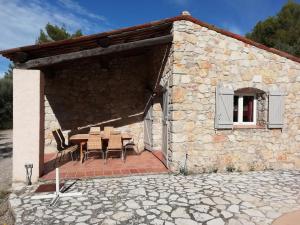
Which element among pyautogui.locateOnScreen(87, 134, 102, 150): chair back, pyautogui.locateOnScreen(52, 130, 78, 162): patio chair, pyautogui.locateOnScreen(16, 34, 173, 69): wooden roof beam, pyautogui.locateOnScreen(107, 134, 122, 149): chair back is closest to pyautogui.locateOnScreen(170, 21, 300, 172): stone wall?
pyautogui.locateOnScreen(16, 34, 173, 69): wooden roof beam

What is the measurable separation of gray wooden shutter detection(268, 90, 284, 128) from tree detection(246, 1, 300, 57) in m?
11.8

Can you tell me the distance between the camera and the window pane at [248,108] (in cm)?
635

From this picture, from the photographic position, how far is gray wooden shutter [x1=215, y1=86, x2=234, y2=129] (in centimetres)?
565

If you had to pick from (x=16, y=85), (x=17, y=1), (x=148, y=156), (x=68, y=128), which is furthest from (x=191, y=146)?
(x=17, y=1)

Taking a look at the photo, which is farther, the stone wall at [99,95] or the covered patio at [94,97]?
the stone wall at [99,95]

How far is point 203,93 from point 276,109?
2032mm

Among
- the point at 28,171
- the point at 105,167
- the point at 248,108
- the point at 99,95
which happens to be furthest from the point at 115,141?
the point at 248,108

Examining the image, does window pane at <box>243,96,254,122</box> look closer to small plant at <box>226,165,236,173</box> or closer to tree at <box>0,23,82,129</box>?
small plant at <box>226,165,236,173</box>

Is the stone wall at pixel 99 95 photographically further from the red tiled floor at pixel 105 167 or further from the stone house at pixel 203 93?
the stone house at pixel 203 93

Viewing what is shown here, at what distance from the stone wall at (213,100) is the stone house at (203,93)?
2cm

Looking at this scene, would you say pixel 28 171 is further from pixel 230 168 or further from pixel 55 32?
pixel 55 32

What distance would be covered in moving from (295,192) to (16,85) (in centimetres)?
591

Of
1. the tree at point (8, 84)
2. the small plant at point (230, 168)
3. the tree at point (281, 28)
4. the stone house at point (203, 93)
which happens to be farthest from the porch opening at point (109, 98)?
the tree at point (281, 28)

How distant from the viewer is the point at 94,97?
8.34 metres
